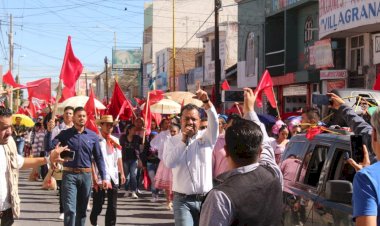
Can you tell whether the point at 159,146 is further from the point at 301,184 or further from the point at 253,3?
the point at 253,3

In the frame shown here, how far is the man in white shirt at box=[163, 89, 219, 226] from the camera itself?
7.20 metres

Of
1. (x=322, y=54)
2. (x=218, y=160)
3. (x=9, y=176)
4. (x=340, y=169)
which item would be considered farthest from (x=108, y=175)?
(x=322, y=54)

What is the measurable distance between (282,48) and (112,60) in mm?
50543

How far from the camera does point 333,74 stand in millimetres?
23219

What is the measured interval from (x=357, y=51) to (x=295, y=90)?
17.7ft

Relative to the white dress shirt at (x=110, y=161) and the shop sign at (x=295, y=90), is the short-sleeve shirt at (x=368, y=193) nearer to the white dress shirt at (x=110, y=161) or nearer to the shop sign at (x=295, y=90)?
the white dress shirt at (x=110, y=161)

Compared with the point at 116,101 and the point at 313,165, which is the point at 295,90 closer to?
the point at 116,101

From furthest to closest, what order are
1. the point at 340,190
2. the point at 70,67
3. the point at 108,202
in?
the point at 70,67
the point at 108,202
the point at 340,190

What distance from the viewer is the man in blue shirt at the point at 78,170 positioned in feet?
30.5

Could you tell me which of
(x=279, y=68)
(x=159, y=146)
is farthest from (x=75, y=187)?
(x=279, y=68)

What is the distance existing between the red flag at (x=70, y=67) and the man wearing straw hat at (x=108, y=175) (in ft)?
12.7

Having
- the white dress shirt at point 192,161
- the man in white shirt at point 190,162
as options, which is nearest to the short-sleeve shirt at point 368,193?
the man in white shirt at point 190,162

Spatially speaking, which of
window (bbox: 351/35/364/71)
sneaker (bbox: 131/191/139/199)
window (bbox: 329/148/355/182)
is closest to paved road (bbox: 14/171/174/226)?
sneaker (bbox: 131/191/139/199)

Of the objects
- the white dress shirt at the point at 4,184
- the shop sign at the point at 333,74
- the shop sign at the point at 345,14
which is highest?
the shop sign at the point at 345,14
